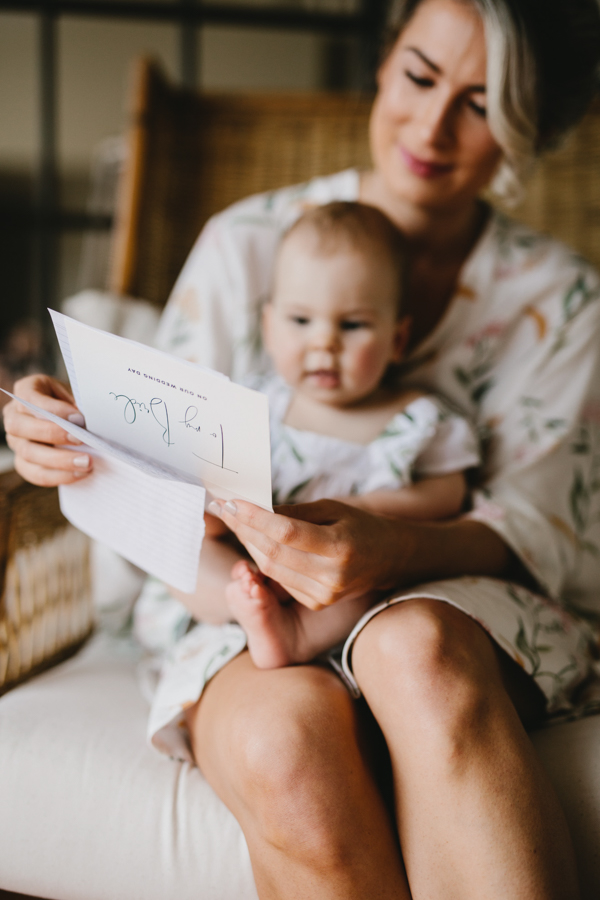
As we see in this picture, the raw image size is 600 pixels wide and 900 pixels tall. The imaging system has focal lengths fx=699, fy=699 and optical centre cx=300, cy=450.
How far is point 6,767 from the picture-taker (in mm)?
712

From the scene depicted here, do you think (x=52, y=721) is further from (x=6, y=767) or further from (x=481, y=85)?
(x=481, y=85)

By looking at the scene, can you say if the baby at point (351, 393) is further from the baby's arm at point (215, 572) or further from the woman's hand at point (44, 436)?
the woman's hand at point (44, 436)

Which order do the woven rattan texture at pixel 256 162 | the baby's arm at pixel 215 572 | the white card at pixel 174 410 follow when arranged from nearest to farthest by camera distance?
the white card at pixel 174 410 < the baby's arm at pixel 215 572 < the woven rattan texture at pixel 256 162

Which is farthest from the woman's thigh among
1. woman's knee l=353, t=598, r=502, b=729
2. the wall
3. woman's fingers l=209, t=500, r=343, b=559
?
the wall

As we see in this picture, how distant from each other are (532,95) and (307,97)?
1.98ft

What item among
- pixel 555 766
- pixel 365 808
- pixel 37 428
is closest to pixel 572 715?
pixel 555 766

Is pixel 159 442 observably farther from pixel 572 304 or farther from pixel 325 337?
pixel 572 304

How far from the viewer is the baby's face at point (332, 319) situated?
0.86 metres

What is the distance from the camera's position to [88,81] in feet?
7.45

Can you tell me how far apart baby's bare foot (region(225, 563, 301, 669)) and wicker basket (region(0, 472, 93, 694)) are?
314mm

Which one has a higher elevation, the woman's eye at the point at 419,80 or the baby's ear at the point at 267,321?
the woman's eye at the point at 419,80

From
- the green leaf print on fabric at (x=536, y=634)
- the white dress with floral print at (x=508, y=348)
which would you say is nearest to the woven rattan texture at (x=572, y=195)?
the white dress with floral print at (x=508, y=348)

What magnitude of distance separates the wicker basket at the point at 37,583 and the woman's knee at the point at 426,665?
1.47 ft

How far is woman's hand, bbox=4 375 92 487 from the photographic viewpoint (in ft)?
2.22
